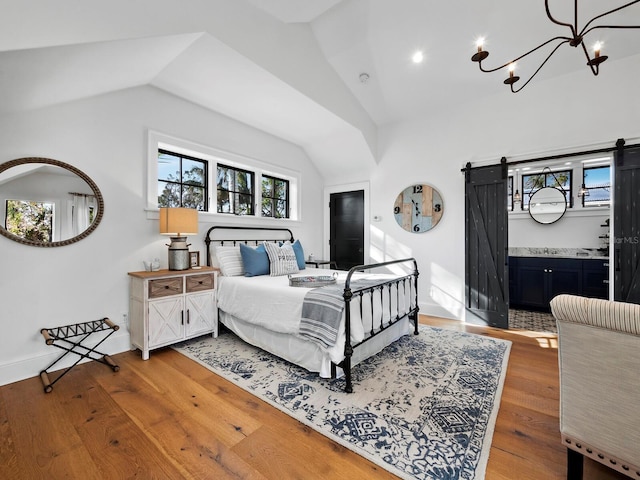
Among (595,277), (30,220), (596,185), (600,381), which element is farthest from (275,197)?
(596,185)

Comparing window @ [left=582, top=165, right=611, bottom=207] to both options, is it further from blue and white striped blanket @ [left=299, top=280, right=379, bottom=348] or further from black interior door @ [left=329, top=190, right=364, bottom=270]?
blue and white striped blanket @ [left=299, top=280, right=379, bottom=348]

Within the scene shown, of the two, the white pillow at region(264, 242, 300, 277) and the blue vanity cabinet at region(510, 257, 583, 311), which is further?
the blue vanity cabinet at region(510, 257, 583, 311)

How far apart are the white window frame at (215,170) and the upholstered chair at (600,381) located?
367cm

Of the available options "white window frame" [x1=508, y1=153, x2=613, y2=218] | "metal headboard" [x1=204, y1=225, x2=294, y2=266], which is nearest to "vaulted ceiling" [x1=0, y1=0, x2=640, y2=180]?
"metal headboard" [x1=204, y1=225, x2=294, y2=266]

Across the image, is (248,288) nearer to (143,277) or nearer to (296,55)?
(143,277)

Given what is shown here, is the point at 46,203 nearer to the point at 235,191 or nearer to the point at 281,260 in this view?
the point at 235,191

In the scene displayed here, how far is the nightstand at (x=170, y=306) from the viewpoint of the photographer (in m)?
2.77

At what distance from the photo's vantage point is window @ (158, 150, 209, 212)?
344cm

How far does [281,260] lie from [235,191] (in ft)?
4.42

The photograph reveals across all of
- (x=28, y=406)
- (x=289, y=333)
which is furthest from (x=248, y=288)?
(x=28, y=406)

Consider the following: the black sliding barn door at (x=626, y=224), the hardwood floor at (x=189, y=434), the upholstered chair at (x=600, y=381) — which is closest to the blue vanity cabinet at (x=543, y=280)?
the black sliding barn door at (x=626, y=224)

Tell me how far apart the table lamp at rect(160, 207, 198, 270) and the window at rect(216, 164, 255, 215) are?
0.90 meters

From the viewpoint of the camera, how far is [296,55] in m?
3.22

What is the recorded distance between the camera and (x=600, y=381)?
121 cm
